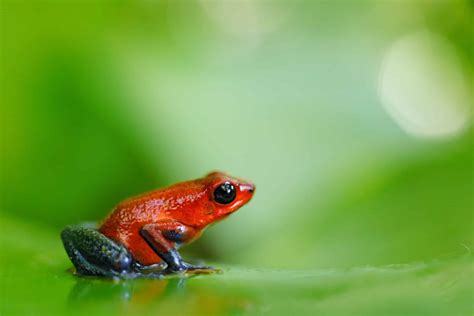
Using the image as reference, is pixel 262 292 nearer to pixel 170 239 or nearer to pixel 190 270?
pixel 190 270

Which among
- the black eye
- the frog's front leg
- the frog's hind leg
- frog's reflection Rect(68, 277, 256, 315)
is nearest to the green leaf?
frog's reflection Rect(68, 277, 256, 315)

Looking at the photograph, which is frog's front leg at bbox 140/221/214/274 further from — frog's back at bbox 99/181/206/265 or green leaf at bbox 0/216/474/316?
green leaf at bbox 0/216/474/316

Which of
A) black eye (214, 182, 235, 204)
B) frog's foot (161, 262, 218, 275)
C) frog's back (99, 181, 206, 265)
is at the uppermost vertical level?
black eye (214, 182, 235, 204)

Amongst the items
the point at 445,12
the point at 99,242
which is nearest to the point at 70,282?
the point at 99,242

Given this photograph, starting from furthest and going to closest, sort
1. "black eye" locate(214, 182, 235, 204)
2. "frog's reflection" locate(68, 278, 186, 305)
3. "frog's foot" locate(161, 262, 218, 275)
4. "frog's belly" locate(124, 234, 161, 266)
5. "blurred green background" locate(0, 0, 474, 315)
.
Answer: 1. "blurred green background" locate(0, 0, 474, 315)
2. "black eye" locate(214, 182, 235, 204)
3. "frog's belly" locate(124, 234, 161, 266)
4. "frog's foot" locate(161, 262, 218, 275)
5. "frog's reflection" locate(68, 278, 186, 305)

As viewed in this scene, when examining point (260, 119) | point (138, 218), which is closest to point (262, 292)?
point (138, 218)
